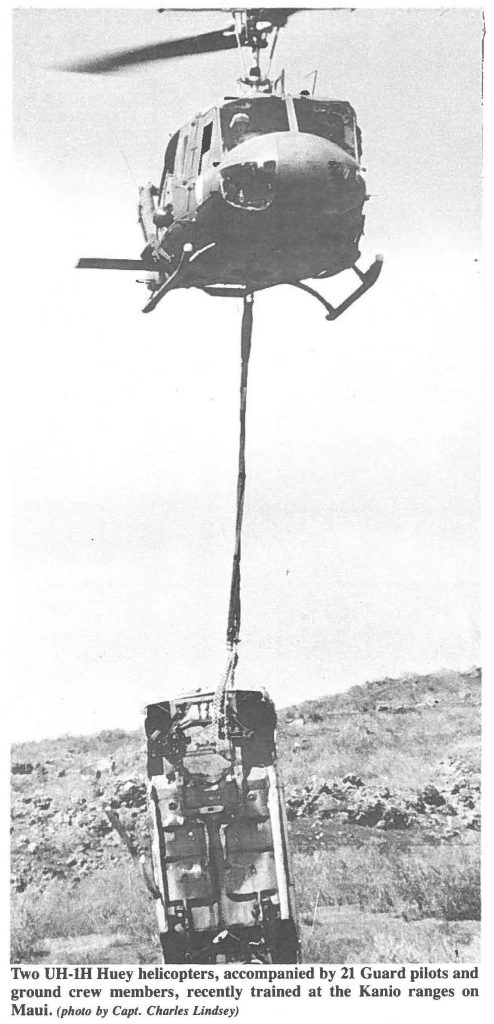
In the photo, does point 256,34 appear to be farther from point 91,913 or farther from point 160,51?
point 91,913

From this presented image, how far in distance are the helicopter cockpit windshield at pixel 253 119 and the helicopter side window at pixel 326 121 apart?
0.41ft

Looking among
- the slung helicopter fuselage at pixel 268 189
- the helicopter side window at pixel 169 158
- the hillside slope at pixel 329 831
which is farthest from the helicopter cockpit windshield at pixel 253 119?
the hillside slope at pixel 329 831

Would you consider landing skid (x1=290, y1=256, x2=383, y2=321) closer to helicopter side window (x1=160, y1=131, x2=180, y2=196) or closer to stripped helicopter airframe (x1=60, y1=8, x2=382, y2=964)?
stripped helicopter airframe (x1=60, y1=8, x2=382, y2=964)

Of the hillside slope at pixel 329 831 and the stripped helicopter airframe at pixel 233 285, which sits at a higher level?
the stripped helicopter airframe at pixel 233 285

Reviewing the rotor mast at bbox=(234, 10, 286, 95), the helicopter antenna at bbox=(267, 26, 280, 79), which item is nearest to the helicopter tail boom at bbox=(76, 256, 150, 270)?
the rotor mast at bbox=(234, 10, 286, 95)

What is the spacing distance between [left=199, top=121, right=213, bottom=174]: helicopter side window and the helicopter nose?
1.00ft

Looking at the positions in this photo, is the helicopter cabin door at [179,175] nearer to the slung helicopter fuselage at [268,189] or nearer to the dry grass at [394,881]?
the slung helicopter fuselage at [268,189]

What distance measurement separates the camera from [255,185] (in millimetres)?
7477

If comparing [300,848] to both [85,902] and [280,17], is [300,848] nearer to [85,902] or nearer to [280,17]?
[85,902]

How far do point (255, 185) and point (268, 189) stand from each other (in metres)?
0.12

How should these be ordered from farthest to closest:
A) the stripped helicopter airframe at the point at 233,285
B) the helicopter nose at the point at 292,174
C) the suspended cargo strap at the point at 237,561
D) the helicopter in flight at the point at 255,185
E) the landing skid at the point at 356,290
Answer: the suspended cargo strap at the point at 237,561, the landing skid at the point at 356,290, the stripped helicopter airframe at the point at 233,285, the helicopter in flight at the point at 255,185, the helicopter nose at the point at 292,174

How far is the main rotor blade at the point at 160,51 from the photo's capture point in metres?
8.31

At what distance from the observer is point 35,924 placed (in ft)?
32.5
